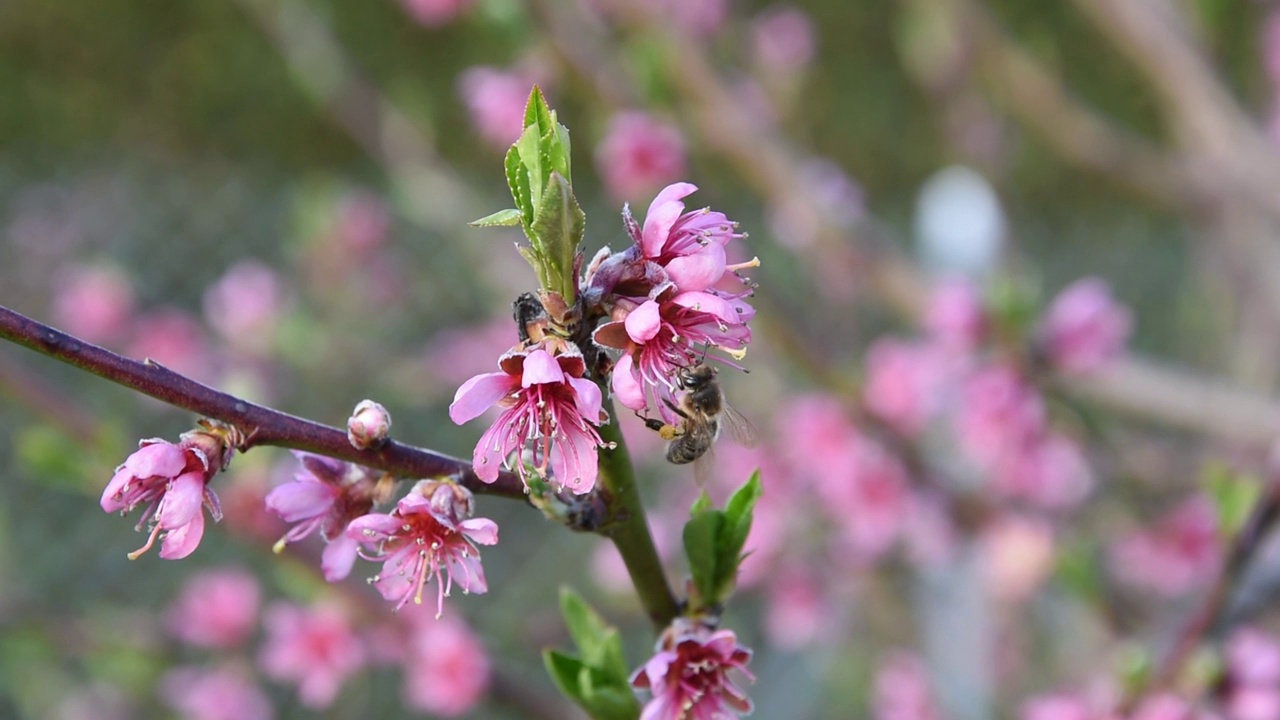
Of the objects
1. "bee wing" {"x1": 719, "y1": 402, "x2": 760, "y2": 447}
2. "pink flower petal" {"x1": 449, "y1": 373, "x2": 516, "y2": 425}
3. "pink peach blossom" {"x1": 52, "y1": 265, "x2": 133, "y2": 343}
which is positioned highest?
"pink peach blossom" {"x1": 52, "y1": 265, "x2": 133, "y2": 343}

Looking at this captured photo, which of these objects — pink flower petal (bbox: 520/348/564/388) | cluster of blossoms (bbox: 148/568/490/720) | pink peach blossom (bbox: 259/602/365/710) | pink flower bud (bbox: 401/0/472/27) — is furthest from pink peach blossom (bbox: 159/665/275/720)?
pink flower petal (bbox: 520/348/564/388)

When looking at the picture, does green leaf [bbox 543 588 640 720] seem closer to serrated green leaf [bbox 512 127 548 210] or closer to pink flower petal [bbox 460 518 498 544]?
pink flower petal [bbox 460 518 498 544]

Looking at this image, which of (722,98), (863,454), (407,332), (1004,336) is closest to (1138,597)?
(863,454)

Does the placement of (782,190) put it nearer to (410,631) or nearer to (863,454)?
(863,454)

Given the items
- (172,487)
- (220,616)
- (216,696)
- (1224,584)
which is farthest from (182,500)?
(216,696)

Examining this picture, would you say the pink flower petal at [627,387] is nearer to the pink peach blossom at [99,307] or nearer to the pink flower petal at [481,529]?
the pink flower petal at [481,529]
